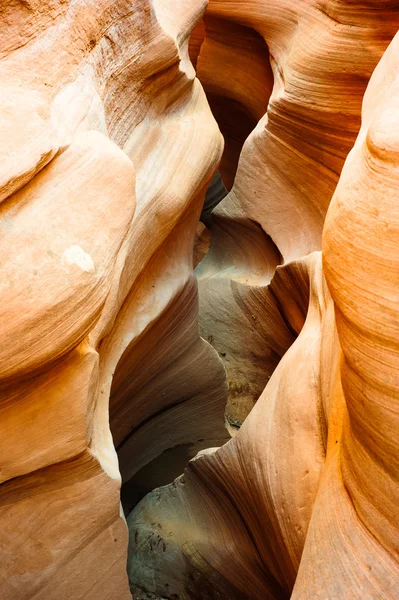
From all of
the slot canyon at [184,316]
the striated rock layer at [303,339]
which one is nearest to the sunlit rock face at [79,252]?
the slot canyon at [184,316]

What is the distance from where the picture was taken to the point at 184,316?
111 inches

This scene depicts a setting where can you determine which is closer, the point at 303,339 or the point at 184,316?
the point at 303,339

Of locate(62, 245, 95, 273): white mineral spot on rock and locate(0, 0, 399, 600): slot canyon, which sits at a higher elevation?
locate(62, 245, 95, 273): white mineral spot on rock

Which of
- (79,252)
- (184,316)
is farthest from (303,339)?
(79,252)

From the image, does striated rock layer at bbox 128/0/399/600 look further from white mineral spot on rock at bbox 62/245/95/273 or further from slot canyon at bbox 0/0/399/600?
white mineral spot on rock at bbox 62/245/95/273

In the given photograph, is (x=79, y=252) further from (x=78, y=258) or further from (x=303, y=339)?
(x=303, y=339)

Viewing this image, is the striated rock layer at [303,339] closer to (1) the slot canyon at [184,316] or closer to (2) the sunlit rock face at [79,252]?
(1) the slot canyon at [184,316]

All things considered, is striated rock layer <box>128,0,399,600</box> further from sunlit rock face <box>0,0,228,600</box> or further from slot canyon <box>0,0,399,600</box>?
sunlit rock face <box>0,0,228,600</box>

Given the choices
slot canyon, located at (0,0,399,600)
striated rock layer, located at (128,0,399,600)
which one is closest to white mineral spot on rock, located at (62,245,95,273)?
slot canyon, located at (0,0,399,600)

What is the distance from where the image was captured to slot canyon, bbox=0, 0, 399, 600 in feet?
4.86

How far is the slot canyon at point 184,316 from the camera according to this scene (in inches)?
58.4

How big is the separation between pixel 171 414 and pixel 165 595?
2.51 ft

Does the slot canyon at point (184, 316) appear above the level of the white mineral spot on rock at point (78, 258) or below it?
below

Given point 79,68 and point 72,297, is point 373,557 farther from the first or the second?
point 79,68
